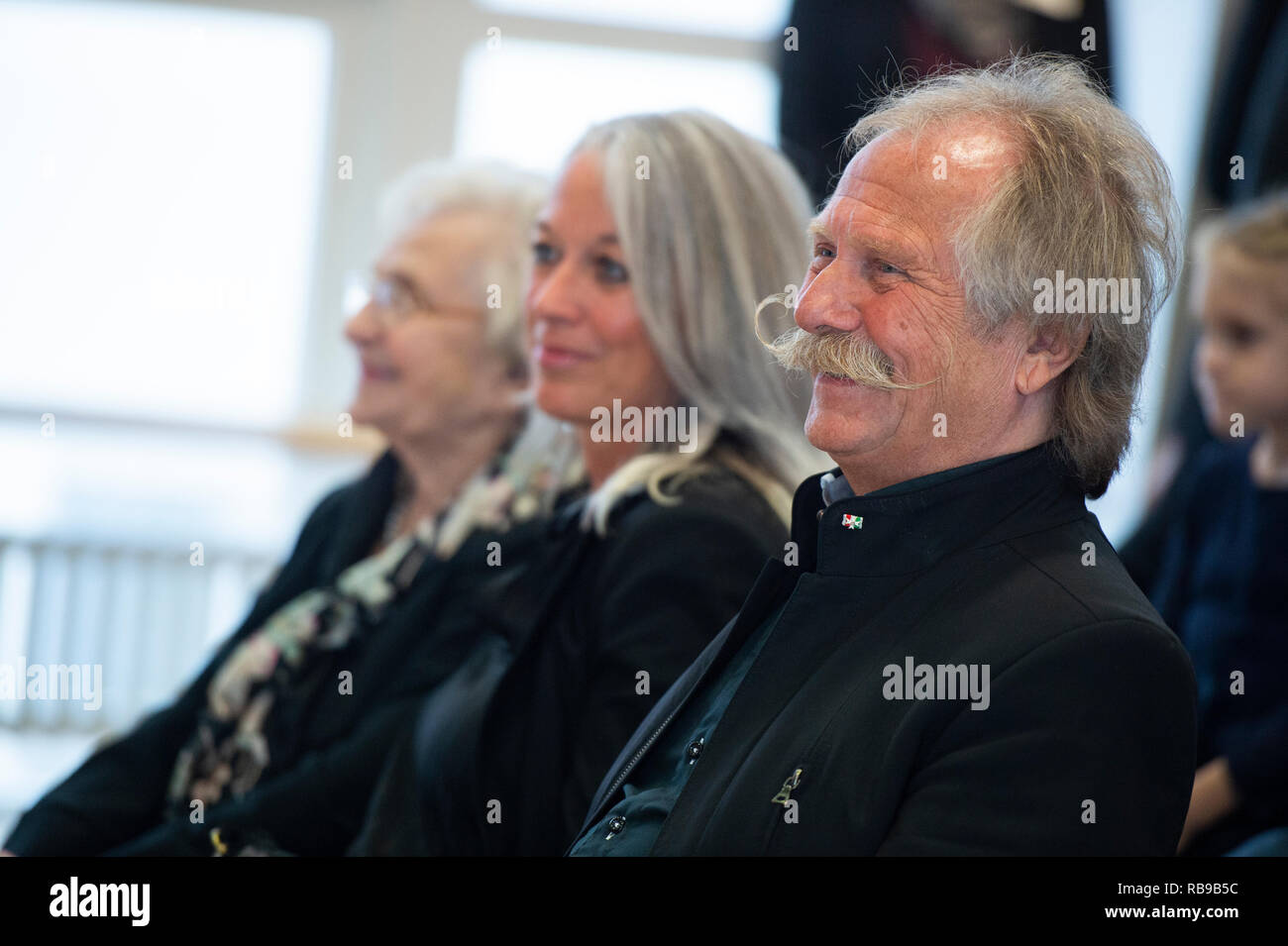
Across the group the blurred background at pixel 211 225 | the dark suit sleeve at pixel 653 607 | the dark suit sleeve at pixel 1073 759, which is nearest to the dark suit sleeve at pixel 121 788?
the dark suit sleeve at pixel 653 607

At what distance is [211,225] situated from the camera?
363 centimetres

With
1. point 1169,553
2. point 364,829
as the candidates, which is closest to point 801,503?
point 364,829

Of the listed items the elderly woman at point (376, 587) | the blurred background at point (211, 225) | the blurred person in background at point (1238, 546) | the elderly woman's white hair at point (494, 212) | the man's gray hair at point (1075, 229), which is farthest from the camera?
the blurred background at point (211, 225)

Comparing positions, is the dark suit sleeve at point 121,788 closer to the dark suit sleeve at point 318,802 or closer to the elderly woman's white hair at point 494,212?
the dark suit sleeve at point 318,802

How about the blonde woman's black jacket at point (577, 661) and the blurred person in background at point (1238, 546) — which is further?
the blurred person in background at point (1238, 546)

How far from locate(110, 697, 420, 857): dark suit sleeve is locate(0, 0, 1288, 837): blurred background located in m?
1.84

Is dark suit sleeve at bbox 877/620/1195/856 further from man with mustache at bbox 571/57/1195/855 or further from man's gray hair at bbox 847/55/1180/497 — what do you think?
man's gray hair at bbox 847/55/1180/497

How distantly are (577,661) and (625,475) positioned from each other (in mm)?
217

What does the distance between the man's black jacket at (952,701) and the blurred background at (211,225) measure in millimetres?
2459

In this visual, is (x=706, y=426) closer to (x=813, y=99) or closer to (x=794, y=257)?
(x=794, y=257)

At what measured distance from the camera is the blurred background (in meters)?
3.46

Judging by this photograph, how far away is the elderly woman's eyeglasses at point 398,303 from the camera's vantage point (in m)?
2.15

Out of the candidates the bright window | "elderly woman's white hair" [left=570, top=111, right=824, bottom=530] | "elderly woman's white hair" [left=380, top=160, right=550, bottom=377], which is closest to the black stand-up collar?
"elderly woman's white hair" [left=570, top=111, right=824, bottom=530]

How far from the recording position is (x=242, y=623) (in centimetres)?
204
